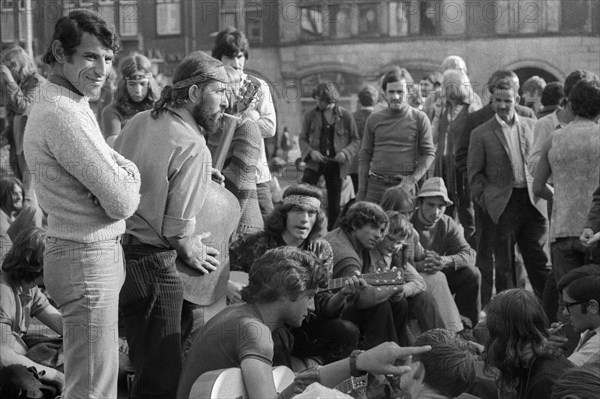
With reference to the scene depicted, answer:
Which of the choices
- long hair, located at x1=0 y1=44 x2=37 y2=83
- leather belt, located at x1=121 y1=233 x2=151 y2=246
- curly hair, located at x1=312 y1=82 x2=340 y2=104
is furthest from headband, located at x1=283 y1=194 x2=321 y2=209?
curly hair, located at x1=312 y1=82 x2=340 y2=104

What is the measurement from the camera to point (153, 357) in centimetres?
503

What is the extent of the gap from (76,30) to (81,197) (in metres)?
0.66

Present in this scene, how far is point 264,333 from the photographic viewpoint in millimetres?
4480

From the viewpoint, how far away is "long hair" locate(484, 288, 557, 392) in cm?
466

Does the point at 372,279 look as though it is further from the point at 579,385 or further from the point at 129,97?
the point at 579,385

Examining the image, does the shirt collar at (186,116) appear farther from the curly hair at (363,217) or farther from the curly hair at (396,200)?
the curly hair at (396,200)

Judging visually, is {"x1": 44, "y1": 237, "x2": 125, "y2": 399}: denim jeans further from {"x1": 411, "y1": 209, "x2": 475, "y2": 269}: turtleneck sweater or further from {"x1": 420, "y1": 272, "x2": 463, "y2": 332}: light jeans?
{"x1": 411, "y1": 209, "x2": 475, "y2": 269}: turtleneck sweater

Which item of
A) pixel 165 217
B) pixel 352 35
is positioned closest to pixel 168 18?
pixel 352 35

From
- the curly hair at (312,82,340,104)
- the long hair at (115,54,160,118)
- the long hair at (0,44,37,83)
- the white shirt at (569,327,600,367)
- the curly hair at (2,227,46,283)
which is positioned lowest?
the white shirt at (569,327,600,367)

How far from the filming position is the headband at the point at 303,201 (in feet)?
21.1

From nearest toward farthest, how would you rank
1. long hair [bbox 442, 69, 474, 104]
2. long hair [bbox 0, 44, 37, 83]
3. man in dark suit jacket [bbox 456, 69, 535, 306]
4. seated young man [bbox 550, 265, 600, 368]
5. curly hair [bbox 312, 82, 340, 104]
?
seated young man [bbox 550, 265, 600, 368] → man in dark suit jacket [bbox 456, 69, 535, 306] → long hair [bbox 0, 44, 37, 83] → long hair [bbox 442, 69, 474, 104] → curly hair [bbox 312, 82, 340, 104]

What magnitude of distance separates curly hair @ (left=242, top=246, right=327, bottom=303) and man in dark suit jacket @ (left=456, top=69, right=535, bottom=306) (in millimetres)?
3646

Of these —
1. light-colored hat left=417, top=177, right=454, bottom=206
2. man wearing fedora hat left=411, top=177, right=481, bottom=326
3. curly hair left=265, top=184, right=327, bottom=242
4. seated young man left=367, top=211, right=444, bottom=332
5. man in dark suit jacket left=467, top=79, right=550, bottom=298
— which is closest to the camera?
curly hair left=265, top=184, right=327, bottom=242

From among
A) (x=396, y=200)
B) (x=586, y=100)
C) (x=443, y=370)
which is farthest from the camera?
(x=396, y=200)
